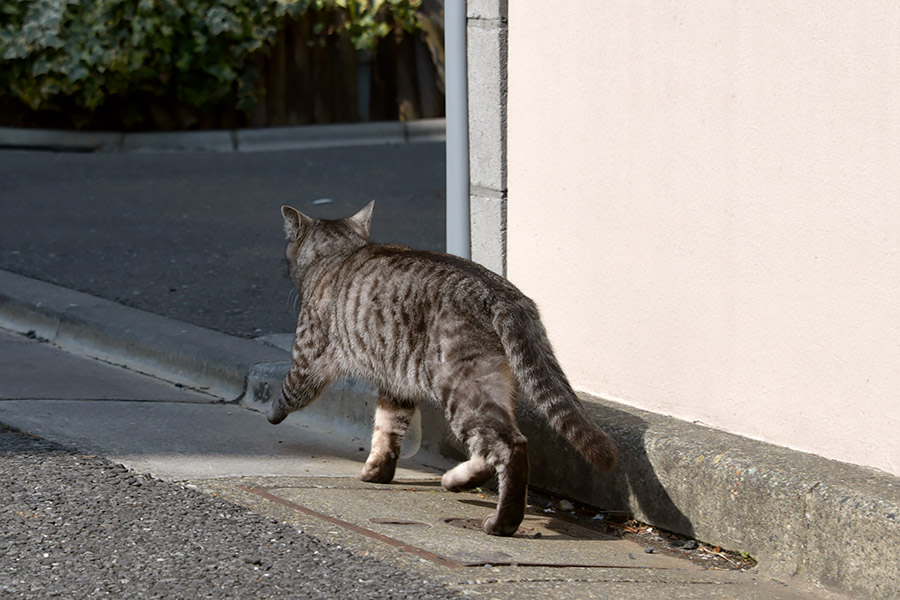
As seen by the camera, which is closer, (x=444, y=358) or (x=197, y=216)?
(x=444, y=358)

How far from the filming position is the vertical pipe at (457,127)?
489 centimetres

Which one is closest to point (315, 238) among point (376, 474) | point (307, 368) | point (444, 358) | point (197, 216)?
point (307, 368)

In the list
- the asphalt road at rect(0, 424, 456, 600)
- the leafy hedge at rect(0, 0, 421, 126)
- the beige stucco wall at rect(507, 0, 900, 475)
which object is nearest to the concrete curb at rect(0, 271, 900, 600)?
the beige stucco wall at rect(507, 0, 900, 475)

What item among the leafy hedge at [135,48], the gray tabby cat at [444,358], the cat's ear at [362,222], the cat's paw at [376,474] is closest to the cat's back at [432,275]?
the gray tabby cat at [444,358]

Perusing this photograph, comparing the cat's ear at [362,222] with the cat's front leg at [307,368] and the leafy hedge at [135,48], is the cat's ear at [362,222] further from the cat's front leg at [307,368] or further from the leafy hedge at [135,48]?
the leafy hedge at [135,48]

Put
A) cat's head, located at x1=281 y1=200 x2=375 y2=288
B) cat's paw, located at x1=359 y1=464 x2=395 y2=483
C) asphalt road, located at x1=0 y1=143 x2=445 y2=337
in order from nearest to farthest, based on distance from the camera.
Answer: cat's paw, located at x1=359 y1=464 x2=395 y2=483 → cat's head, located at x1=281 y1=200 x2=375 y2=288 → asphalt road, located at x1=0 y1=143 x2=445 y2=337

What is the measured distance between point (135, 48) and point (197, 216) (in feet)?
9.20

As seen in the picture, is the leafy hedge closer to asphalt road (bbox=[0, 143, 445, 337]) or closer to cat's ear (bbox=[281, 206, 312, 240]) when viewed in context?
asphalt road (bbox=[0, 143, 445, 337])

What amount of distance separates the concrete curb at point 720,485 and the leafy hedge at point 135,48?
6.19 meters

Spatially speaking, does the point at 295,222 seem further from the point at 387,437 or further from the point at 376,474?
the point at 376,474

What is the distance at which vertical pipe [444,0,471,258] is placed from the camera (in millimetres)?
4895

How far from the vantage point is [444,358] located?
3.94 metres

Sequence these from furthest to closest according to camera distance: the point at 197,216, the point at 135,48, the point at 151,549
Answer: the point at 135,48
the point at 197,216
the point at 151,549

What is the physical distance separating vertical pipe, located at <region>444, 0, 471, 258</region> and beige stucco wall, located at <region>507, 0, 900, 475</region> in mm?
247
